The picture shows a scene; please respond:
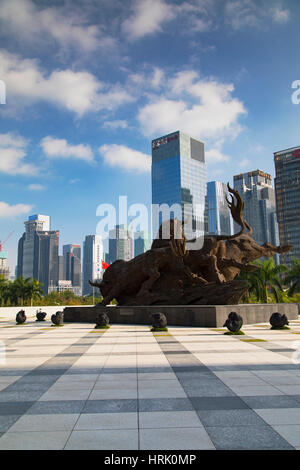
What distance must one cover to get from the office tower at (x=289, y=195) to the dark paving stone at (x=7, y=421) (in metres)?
111

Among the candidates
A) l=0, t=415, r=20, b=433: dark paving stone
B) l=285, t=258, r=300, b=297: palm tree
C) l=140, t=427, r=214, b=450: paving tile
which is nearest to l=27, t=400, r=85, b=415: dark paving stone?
l=0, t=415, r=20, b=433: dark paving stone

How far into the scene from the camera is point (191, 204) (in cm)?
13462

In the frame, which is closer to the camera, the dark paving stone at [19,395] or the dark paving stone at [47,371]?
the dark paving stone at [19,395]

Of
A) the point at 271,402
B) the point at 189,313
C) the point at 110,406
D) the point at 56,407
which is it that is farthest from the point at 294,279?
the point at 56,407

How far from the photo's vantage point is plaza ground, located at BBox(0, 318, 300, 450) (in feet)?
13.2

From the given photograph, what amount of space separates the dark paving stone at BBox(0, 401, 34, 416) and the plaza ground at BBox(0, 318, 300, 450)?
0.05 feet

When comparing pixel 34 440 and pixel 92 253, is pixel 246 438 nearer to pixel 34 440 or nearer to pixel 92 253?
pixel 34 440

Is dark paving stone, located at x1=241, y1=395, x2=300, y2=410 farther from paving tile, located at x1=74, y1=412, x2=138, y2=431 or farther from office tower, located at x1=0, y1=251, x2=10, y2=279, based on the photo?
office tower, located at x1=0, y1=251, x2=10, y2=279

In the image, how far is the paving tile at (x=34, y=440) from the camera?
384 cm

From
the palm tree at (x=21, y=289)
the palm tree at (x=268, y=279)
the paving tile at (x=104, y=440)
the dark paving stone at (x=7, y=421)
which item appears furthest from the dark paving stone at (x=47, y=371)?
the palm tree at (x=21, y=289)

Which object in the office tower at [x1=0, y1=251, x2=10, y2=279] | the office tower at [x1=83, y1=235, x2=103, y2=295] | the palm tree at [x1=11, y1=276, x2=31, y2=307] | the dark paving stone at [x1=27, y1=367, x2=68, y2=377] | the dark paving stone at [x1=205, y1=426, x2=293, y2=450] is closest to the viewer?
the dark paving stone at [x1=205, y1=426, x2=293, y2=450]

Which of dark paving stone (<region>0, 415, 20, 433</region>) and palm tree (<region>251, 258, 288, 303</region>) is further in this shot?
palm tree (<region>251, 258, 288, 303</region>)

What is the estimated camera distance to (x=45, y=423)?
15.1 ft

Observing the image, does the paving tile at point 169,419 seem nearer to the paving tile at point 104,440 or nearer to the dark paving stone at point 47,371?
the paving tile at point 104,440
